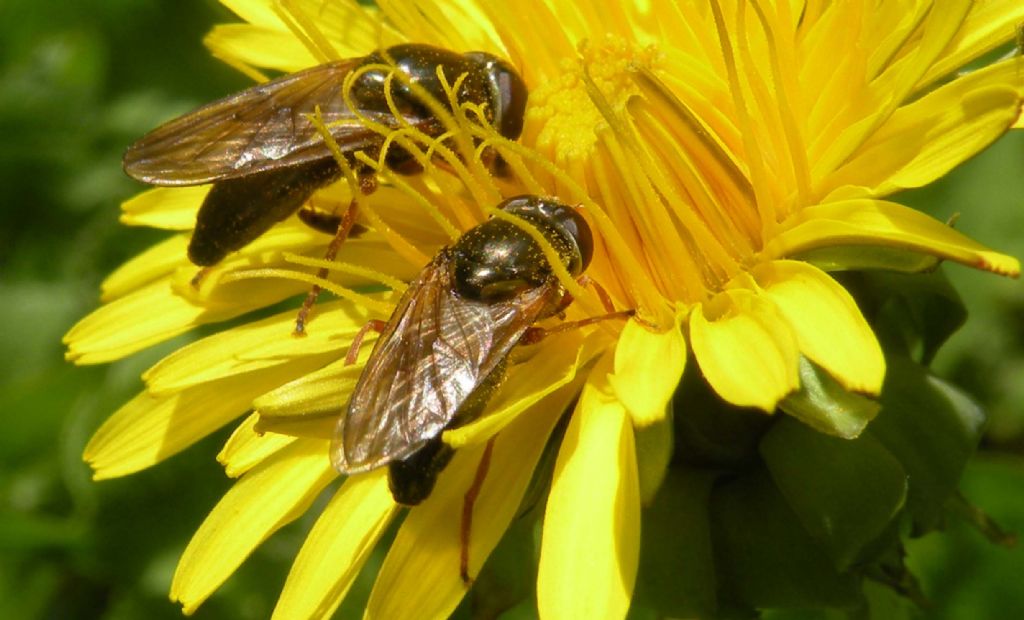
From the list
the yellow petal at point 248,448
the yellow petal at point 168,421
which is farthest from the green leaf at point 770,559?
the yellow petal at point 168,421

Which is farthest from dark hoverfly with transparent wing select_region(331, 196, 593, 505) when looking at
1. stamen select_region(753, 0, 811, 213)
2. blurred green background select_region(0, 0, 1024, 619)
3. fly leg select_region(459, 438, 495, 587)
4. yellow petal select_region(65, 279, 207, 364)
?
blurred green background select_region(0, 0, 1024, 619)

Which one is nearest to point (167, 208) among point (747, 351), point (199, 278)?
point (199, 278)

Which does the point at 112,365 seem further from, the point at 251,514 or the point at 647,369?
the point at 647,369

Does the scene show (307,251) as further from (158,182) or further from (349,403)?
(349,403)

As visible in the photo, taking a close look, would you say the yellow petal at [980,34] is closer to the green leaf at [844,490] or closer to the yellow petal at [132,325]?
the green leaf at [844,490]

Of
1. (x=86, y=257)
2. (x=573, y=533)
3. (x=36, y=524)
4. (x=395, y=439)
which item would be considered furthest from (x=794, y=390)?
(x=86, y=257)

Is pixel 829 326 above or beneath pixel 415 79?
beneath
